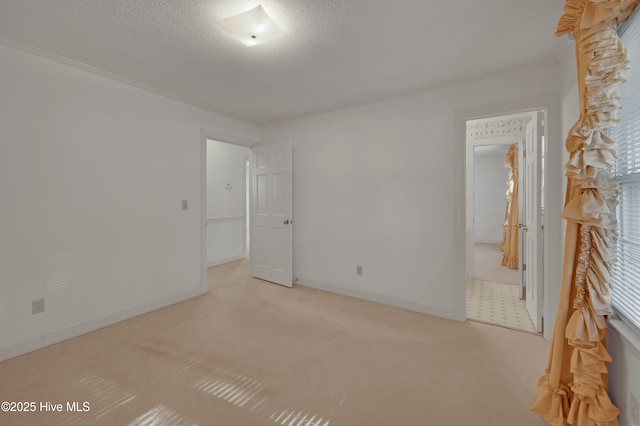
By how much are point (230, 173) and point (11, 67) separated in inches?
140

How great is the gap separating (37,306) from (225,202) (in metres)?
3.46

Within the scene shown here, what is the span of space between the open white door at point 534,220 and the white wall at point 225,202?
15.9 feet

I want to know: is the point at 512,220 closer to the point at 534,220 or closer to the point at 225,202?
the point at 534,220

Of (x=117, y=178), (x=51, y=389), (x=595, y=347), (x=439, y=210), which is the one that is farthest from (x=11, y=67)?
(x=595, y=347)

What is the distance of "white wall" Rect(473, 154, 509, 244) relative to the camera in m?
7.76

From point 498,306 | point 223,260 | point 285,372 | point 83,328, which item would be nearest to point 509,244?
point 498,306

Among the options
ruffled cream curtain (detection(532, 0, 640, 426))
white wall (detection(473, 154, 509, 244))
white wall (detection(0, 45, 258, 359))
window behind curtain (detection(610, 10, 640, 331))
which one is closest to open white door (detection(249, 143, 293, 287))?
white wall (detection(0, 45, 258, 359))

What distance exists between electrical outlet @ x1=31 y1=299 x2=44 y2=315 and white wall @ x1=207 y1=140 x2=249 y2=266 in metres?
2.83

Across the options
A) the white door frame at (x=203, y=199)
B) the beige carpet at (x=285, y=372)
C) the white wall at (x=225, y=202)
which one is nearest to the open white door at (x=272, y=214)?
the white door frame at (x=203, y=199)

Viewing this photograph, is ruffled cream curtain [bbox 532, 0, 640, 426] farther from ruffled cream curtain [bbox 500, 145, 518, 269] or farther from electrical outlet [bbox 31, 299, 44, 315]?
ruffled cream curtain [bbox 500, 145, 518, 269]

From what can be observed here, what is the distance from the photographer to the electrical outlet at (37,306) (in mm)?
2309

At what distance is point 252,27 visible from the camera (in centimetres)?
189

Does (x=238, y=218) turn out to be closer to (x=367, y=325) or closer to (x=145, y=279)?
(x=145, y=279)

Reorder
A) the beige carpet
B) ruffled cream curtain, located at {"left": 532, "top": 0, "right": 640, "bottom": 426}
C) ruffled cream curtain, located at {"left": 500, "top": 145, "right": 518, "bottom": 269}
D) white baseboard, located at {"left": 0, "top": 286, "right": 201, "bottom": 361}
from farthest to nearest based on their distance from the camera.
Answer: ruffled cream curtain, located at {"left": 500, "top": 145, "right": 518, "bottom": 269} < white baseboard, located at {"left": 0, "top": 286, "right": 201, "bottom": 361} < the beige carpet < ruffled cream curtain, located at {"left": 532, "top": 0, "right": 640, "bottom": 426}
